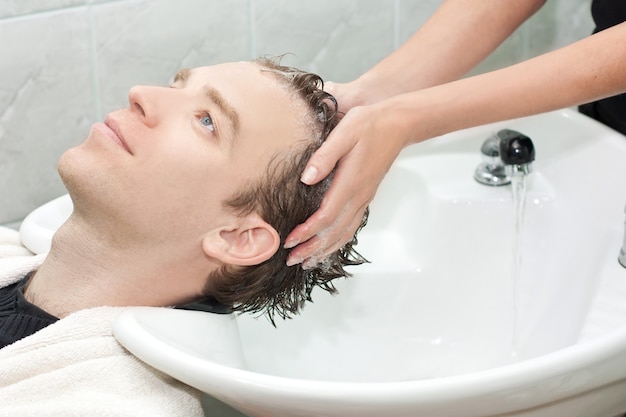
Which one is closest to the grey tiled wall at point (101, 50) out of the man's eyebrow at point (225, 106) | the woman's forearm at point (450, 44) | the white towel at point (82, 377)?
the woman's forearm at point (450, 44)

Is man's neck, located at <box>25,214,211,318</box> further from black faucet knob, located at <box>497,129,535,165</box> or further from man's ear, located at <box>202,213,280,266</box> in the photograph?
black faucet knob, located at <box>497,129,535,165</box>

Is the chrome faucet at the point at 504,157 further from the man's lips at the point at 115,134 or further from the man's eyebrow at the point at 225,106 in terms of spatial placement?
the man's lips at the point at 115,134

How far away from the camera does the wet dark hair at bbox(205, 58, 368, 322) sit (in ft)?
4.28

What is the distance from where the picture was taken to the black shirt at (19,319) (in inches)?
50.3

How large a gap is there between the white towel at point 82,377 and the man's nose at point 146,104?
28 cm

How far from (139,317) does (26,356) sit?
151 millimetres

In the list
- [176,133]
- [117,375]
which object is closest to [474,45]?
[176,133]

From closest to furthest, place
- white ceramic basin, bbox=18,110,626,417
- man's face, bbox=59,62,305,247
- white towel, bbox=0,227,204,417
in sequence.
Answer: white towel, bbox=0,227,204,417 < man's face, bbox=59,62,305,247 < white ceramic basin, bbox=18,110,626,417

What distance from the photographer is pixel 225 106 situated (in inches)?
51.4

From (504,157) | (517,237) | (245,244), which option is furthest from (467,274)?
(245,244)

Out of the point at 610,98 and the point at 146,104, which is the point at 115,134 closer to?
the point at 146,104

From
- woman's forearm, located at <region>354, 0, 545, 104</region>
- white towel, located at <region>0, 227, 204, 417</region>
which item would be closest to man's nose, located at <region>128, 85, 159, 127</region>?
white towel, located at <region>0, 227, 204, 417</region>

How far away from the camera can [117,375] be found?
1.17 metres

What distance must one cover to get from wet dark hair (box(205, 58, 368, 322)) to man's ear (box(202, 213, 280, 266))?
15 mm
